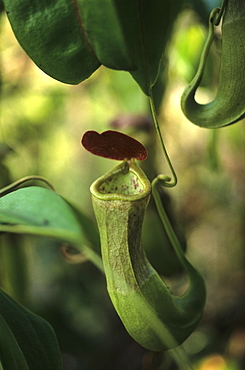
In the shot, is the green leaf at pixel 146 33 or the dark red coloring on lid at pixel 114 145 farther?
the dark red coloring on lid at pixel 114 145

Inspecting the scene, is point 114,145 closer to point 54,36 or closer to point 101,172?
point 54,36

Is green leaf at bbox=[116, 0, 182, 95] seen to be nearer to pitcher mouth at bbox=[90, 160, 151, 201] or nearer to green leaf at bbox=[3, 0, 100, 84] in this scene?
green leaf at bbox=[3, 0, 100, 84]

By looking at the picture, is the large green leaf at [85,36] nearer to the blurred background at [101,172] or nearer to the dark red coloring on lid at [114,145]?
the dark red coloring on lid at [114,145]

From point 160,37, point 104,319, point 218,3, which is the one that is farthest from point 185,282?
point 160,37

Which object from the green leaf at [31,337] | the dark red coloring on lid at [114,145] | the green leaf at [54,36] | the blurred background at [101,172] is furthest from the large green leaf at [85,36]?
the blurred background at [101,172]

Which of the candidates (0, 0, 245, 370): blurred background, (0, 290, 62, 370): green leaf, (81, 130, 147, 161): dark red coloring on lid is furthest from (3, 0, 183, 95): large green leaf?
(0, 0, 245, 370): blurred background

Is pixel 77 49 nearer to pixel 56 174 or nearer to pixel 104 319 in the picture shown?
pixel 104 319

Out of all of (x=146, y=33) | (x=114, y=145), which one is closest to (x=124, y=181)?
(x=114, y=145)
